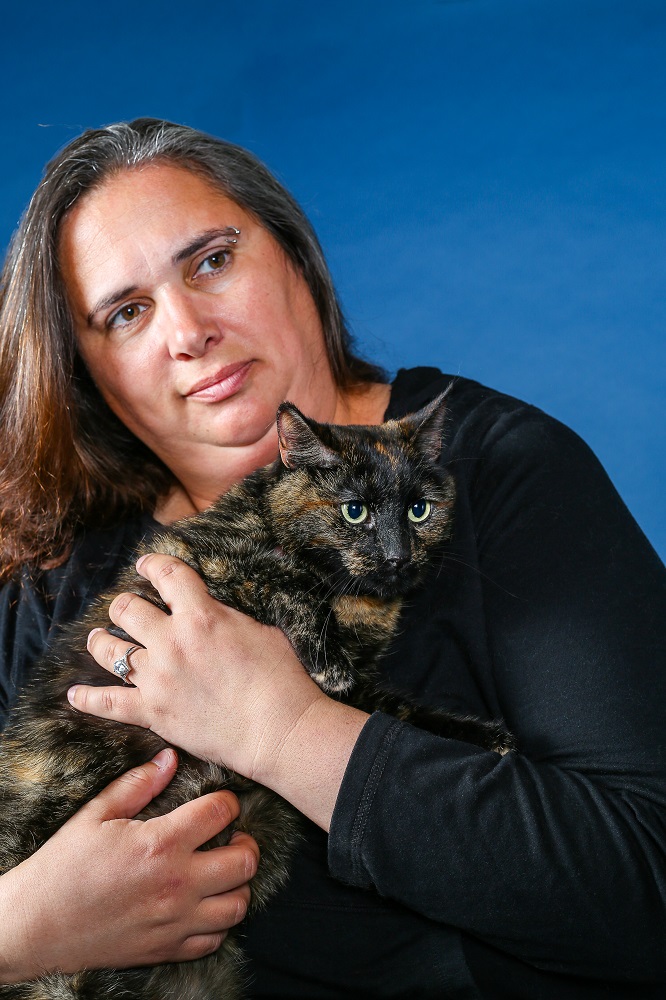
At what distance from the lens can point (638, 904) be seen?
3.74 ft

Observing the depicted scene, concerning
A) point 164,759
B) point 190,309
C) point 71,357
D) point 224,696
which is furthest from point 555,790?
point 71,357

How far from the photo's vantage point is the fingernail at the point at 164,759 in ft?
4.43

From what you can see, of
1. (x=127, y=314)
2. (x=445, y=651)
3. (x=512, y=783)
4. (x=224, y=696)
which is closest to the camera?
(x=512, y=783)

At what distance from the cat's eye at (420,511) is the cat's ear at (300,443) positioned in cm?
15

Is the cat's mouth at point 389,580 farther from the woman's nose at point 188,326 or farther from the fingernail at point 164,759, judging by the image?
the woman's nose at point 188,326

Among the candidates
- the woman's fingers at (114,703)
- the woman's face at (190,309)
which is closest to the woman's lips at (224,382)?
the woman's face at (190,309)

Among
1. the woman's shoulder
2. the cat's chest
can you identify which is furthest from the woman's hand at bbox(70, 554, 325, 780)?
the woman's shoulder

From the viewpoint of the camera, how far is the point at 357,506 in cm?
143

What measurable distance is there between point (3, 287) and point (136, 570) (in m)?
0.82

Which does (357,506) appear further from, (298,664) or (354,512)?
(298,664)

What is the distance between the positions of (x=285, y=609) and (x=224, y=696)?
187 mm

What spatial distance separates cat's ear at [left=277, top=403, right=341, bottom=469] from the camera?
1.42 metres

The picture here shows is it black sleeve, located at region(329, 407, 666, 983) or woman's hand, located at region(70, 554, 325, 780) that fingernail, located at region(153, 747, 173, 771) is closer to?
woman's hand, located at region(70, 554, 325, 780)

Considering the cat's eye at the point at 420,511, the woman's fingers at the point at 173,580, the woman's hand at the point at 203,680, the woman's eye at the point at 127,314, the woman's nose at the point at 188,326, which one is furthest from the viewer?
the woman's eye at the point at 127,314
